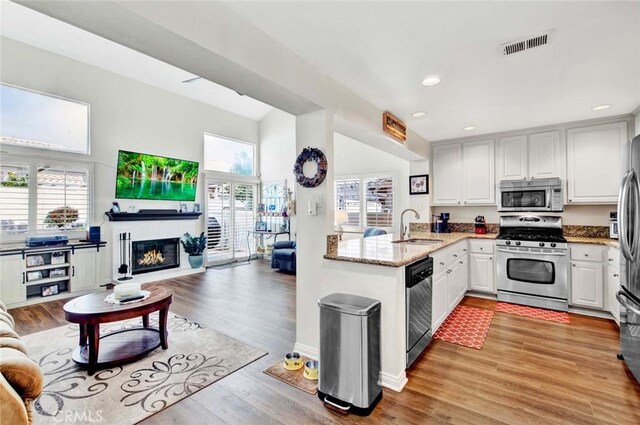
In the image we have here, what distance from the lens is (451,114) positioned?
146 inches

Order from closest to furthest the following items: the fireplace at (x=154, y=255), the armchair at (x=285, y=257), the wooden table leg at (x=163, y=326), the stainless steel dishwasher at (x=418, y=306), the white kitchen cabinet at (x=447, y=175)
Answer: the stainless steel dishwasher at (x=418, y=306) < the wooden table leg at (x=163, y=326) < the white kitchen cabinet at (x=447, y=175) < the fireplace at (x=154, y=255) < the armchair at (x=285, y=257)

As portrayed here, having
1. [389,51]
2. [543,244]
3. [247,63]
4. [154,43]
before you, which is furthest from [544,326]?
[154,43]

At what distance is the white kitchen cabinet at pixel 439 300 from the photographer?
298cm

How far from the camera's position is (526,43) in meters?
2.16

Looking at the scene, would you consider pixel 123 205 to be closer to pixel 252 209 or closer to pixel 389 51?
pixel 252 209

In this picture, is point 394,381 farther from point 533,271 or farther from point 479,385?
point 533,271

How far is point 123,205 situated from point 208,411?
15.8 ft

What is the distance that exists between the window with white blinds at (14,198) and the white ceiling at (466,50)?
15.8 ft

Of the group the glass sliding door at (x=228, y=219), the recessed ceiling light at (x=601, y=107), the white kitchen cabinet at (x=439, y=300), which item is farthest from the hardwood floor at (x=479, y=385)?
the glass sliding door at (x=228, y=219)

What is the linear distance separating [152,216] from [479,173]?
597 centimetres

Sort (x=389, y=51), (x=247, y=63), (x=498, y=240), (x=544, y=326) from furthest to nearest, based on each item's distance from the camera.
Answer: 1. (x=498, y=240)
2. (x=544, y=326)
3. (x=389, y=51)
4. (x=247, y=63)

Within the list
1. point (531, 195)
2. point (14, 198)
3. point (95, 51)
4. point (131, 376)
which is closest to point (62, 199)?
point (14, 198)

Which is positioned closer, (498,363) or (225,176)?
(498,363)

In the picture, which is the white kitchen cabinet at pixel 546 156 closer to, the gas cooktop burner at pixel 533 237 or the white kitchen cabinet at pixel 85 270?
the gas cooktop burner at pixel 533 237
